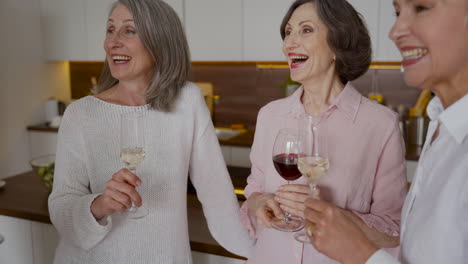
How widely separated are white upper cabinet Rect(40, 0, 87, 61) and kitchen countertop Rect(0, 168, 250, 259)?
2055mm

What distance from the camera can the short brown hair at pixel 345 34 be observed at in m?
1.25

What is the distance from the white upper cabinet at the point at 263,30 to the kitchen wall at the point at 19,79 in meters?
2.19

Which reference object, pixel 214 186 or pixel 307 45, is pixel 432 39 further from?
pixel 214 186

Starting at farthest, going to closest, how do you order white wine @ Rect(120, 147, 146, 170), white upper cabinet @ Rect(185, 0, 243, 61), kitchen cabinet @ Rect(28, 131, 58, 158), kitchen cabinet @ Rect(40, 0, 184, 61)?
kitchen cabinet @ Rect(28, 131, 58, 158), kitchen cabinet @ Rect(40, 0, 184, 61), white upper cabinet @ Rect(185, 0, 243, 61), white wine @ Rect(120, 147, 146, 170)

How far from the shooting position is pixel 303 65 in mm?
1274

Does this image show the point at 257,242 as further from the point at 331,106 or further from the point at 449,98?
the point at 449,98

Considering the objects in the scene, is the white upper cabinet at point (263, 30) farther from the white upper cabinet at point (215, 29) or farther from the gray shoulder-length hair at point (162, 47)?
the gray shoulder-length hair at point (162, 47)

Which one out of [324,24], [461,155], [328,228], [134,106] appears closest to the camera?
[461,155]

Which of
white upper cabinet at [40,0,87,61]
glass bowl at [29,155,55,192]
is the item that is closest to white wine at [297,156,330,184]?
glass bowl at [29,155,55,192]

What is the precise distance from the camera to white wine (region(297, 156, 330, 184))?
3.28 ft

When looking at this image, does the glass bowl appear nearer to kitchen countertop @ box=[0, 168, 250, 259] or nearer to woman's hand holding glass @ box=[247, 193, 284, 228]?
kitchen countertop @ box=[0, 168, 250, 259]

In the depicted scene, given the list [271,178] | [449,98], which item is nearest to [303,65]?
[271,178]

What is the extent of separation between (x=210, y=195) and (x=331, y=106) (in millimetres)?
520

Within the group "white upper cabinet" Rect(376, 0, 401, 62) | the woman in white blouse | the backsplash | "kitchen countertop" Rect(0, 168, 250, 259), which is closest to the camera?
the woman in white blouse
